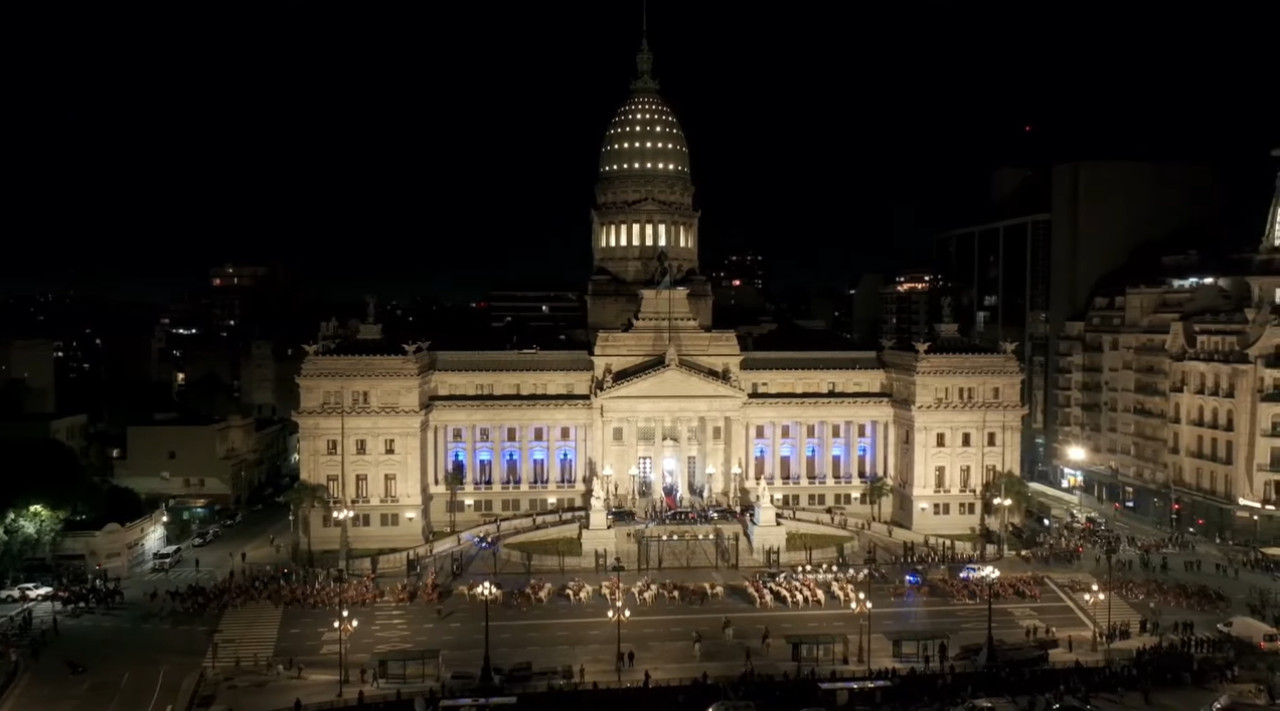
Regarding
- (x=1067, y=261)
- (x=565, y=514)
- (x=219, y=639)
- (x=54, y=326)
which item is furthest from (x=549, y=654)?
(x=54, y=326)

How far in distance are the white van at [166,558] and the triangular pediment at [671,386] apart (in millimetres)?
37216

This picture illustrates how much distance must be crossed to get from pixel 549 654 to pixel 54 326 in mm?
139552

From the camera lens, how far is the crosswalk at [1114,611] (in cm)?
7038

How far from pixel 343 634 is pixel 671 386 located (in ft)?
139

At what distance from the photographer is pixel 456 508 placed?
10038cm

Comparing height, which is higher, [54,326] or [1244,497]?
[54,326]

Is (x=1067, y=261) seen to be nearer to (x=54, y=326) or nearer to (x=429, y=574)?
(x=429, y=574)

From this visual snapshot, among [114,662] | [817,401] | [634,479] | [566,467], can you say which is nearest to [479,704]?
[114,662]

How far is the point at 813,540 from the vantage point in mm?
90750

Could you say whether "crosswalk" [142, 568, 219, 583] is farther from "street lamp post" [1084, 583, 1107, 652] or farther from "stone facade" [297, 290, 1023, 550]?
"street lamp post" [1084, 583, 1107, 652]

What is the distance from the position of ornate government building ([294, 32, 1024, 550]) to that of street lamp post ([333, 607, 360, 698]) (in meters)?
25.3

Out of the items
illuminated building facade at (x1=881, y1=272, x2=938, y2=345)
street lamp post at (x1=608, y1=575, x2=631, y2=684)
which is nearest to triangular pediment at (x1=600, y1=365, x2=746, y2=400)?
street lamp post at (x1=608, y1=575, x2=631, y2=684)

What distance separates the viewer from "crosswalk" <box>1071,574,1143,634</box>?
70375 mm

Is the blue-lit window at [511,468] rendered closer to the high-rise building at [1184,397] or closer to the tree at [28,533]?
the tree at [28,533]
